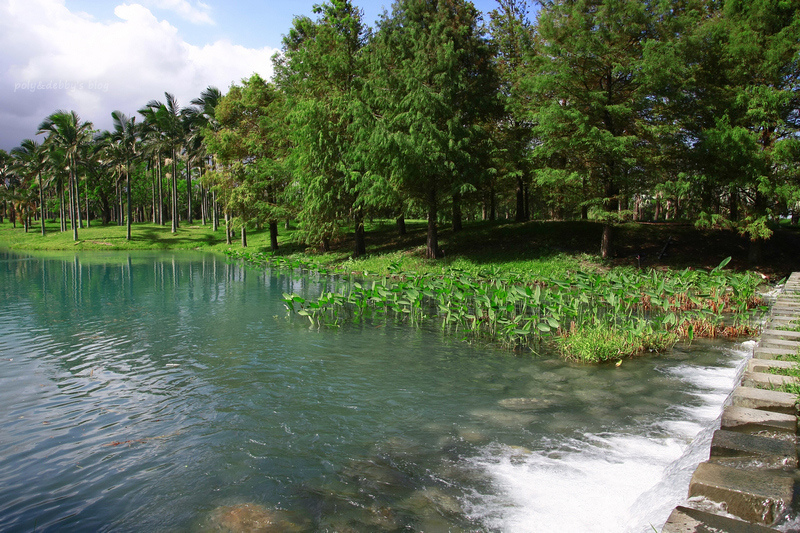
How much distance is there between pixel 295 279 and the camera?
24188mm

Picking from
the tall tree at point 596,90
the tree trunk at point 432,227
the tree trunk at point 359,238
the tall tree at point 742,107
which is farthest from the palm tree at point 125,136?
the tall tree at point 742,107

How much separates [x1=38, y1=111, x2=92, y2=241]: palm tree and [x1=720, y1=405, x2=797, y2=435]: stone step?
54.1 meters

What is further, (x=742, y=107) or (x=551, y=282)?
(x=742, y=107)

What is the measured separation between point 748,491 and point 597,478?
77.6 inches

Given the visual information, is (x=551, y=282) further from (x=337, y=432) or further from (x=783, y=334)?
(x=337, y=432)

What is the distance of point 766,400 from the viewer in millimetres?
5129

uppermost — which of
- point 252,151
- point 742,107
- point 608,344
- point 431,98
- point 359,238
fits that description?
point 431,98

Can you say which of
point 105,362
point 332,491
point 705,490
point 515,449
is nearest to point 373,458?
point 332,491

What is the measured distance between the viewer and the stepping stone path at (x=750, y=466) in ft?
11.6

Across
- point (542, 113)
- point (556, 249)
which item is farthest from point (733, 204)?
point (542, 113)

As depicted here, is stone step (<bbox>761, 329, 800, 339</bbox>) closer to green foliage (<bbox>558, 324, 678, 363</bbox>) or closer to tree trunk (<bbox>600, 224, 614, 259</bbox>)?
green foliage (<bbox>558, 324, 678, 363</bbox>)

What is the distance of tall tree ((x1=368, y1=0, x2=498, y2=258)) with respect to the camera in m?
24.4

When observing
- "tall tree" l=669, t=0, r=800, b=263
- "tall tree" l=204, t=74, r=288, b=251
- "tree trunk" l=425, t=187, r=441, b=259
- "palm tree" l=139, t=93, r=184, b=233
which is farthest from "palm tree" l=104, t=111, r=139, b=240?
"tall tree" l=669, t=0, r=800, b=263

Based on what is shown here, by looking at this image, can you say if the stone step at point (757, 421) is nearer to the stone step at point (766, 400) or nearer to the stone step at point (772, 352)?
the stone step at point (766, 400)
